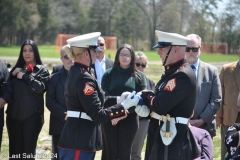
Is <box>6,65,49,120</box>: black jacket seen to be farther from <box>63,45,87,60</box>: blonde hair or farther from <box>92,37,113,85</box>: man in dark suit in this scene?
<box>63,45,87,60</box>: blonde hair

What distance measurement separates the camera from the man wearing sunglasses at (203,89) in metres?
5.48

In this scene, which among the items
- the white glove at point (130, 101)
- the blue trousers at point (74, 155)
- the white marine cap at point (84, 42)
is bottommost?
the blue trousers at point (74, 155)

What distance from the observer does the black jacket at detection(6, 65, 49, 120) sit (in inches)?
230

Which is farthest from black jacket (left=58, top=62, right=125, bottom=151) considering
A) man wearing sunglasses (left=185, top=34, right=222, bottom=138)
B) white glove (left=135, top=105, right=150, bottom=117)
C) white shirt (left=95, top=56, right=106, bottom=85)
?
white shirt (left=95, top=56, right=106, bottom=85)

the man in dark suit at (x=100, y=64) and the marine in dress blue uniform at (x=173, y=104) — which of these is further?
the man in dark suit at (x=100, y=64)

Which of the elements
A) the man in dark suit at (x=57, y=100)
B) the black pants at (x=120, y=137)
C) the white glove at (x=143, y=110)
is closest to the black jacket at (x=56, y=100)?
the man in dark suit at (x=57, y=100)

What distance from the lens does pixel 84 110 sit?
4184 millimetres

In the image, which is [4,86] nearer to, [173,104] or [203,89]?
[203,89]

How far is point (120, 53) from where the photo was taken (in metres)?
5.95

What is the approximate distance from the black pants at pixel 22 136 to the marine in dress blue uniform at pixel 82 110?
1.70m

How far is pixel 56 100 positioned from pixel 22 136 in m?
0.68

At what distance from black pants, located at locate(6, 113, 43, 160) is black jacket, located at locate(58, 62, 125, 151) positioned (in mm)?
1712

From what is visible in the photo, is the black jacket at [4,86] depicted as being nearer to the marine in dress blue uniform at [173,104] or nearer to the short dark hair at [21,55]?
the short dark hair at [21,55]

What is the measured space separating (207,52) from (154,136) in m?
43.9
